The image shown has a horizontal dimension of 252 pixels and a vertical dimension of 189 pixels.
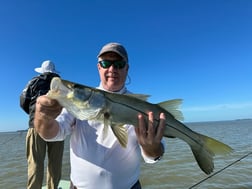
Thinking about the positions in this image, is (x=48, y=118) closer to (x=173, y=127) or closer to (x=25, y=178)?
(x=173, y=127)

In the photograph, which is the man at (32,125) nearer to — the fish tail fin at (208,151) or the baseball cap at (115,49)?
the baseball cap at (115,49)

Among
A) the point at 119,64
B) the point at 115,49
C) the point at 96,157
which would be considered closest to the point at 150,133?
the point at 96,157

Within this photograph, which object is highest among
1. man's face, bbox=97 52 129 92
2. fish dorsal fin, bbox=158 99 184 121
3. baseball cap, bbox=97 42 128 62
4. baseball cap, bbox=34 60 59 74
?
Answer: baseball cap, bbox=34 60 59 74

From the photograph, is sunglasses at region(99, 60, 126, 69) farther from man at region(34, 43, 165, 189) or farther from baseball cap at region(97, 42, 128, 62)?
man at region(34, 43, 165, 189)

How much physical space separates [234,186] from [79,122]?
742cm

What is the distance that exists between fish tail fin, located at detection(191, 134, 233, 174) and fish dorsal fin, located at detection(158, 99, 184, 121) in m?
0.32

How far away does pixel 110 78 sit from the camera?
2795 millimetres

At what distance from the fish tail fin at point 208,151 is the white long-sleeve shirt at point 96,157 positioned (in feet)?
2.12

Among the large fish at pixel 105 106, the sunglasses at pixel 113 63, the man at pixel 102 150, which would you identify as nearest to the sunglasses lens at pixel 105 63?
the sunglasses at pixel 113 63

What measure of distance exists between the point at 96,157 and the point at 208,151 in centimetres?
115

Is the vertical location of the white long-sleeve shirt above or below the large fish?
below

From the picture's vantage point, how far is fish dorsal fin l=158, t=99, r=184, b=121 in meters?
2.61

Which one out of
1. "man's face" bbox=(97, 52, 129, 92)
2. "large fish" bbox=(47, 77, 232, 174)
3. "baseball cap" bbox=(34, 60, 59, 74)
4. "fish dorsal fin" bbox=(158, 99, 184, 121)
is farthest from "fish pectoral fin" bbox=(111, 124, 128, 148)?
"baseball cap" bbox=(34, 60, 59, 74)

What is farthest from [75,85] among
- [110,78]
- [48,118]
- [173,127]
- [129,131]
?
[173,127]
